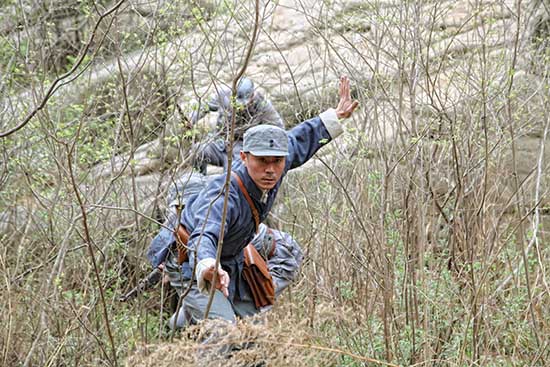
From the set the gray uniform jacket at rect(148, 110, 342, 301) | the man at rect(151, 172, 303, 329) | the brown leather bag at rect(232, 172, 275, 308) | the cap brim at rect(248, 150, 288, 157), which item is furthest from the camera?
the man at rect(151, 172, 303, 329)

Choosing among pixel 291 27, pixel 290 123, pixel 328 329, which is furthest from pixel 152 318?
pixel 291 27

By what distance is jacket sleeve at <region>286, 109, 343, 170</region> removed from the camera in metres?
5.63

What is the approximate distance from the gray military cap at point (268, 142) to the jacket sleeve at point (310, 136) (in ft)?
0.90

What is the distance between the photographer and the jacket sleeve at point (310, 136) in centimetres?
563

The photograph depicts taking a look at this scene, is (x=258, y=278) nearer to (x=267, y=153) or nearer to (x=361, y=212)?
(x=361, y=212)

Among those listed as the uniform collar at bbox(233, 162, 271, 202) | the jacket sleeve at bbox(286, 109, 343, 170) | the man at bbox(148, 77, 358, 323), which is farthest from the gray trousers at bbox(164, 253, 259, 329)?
the jacket sleeve at bbox(286, 109, 343, 170)

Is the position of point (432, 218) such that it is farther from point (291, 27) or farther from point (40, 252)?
point (291, 27)

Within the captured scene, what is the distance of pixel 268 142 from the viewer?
5.31 m

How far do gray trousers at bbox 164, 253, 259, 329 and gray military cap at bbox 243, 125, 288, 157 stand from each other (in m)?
0.81

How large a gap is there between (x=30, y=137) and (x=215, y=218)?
2157mm

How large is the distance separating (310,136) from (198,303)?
1165 millimetres

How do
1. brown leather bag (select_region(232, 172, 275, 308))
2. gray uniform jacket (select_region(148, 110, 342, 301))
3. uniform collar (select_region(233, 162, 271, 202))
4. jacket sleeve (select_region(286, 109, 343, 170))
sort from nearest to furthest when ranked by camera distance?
gray uniform jacket (select_region(148, 110, 342, 301)) → uniform collar (select_region(233, 162, 271, 202)) → jacket sleeve (select_region(286, 109, 343, 170)) → brown leather bag (select_region(232, 172, 275, 308))

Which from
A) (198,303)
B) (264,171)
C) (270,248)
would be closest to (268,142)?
(264,171)

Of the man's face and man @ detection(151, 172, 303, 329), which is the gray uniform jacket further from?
man @ detection(151, 172, 303, 329)
